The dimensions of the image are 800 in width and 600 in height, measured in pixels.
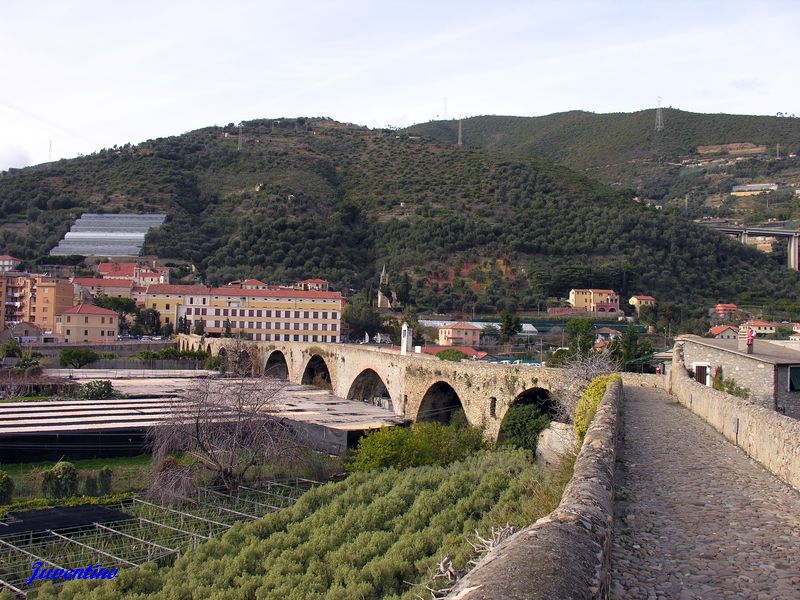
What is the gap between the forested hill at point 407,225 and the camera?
5894 cm

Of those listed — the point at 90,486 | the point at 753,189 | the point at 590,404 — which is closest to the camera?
the point at 590,404

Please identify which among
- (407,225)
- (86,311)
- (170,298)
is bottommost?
(86,311)

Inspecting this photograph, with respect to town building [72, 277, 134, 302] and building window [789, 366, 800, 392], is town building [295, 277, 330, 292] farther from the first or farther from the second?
building window [789, 366, 800, 392]

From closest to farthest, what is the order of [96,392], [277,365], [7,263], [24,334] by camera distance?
1. [96,392]
2. [277,365]
3. [24,334]
4. [7,263]

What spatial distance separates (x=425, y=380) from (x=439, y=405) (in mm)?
1123

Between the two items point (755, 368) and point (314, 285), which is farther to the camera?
point (314, 285)

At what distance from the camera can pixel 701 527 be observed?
16.5ft

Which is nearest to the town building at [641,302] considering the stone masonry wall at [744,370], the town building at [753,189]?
the stone masonry wall at [744,370]

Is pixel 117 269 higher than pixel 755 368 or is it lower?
higher

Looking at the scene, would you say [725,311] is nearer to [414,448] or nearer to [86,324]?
[414,448]

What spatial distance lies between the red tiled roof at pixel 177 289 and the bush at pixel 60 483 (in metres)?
35.7

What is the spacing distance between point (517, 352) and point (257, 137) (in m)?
72.7

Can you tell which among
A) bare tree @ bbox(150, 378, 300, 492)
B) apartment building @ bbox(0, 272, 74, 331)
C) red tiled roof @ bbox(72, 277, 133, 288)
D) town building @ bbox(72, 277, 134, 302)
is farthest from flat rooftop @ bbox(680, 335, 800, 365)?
red tiled roof @ bbox(72, 277, 133, 288)

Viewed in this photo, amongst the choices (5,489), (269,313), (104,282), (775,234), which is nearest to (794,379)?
(5,489)
